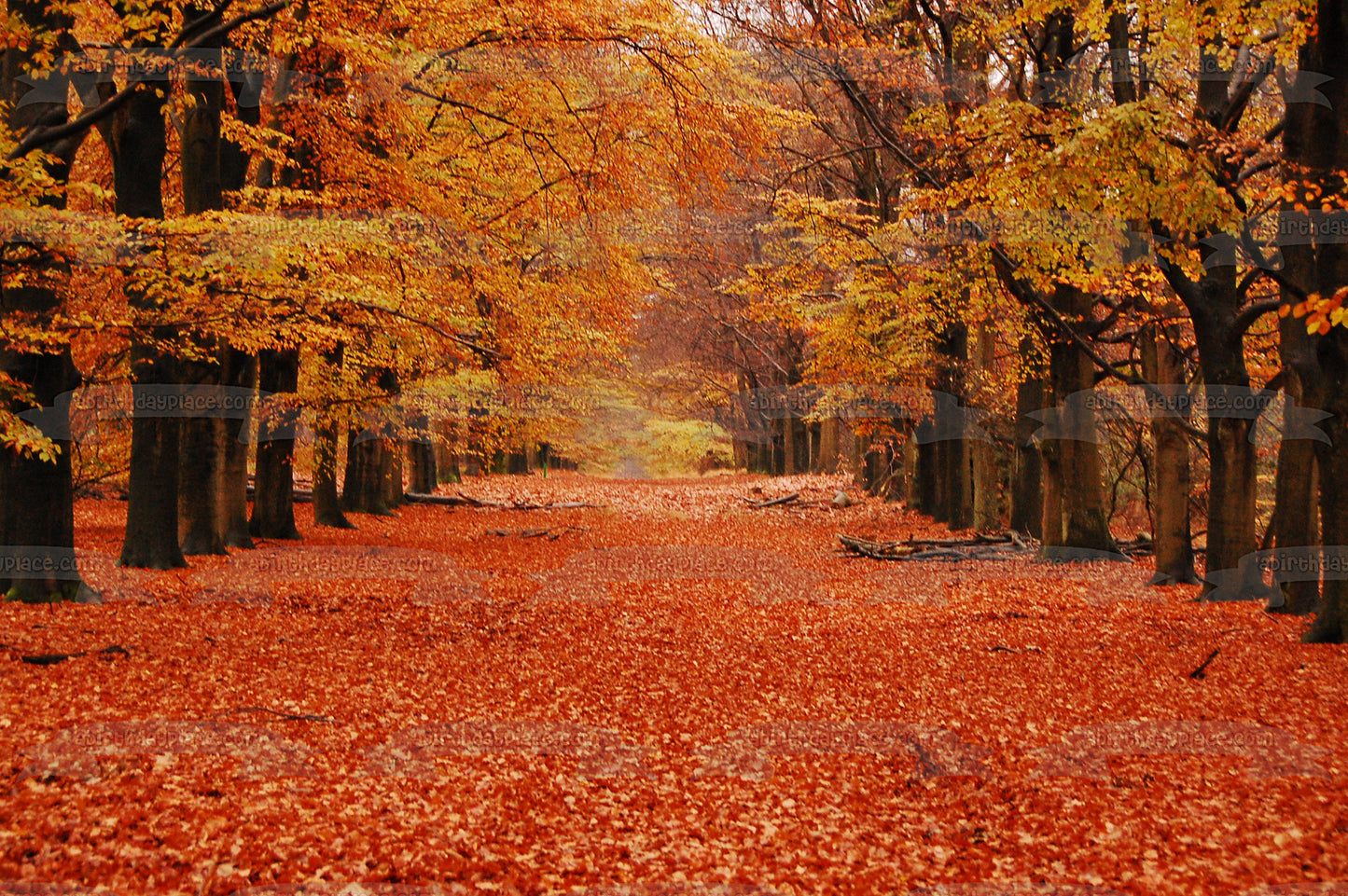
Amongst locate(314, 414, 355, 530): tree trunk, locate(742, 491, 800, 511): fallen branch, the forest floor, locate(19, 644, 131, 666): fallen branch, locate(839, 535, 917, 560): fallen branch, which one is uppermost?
locate(314, 414, 355, 530): tree trunk

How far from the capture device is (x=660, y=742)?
23.3 ft

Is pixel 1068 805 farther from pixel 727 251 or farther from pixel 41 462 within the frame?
pixel 727 251

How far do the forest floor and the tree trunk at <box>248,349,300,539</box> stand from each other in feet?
12.1

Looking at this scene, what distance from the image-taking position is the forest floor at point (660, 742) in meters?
4.71

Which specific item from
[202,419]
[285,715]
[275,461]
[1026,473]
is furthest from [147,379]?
[1026,473]

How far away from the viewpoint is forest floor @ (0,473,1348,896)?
4711mm

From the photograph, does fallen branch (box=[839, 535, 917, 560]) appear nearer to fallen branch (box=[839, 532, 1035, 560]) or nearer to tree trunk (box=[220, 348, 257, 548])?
fallen branch (box=[839, 532, 1035, 560])

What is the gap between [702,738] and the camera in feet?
23.7

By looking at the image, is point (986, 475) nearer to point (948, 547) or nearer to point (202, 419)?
point (948, 547)

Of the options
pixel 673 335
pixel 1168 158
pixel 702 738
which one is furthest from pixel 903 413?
pixel 673 335

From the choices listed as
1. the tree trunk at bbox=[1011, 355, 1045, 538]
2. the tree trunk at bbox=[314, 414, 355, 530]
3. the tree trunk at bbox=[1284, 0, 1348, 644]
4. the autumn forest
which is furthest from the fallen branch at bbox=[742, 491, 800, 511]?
the tree trunk at bbox=[1284, 0, 1348, 644]

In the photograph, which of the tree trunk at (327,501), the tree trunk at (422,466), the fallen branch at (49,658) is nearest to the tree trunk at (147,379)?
the fallen branch at (49,658)

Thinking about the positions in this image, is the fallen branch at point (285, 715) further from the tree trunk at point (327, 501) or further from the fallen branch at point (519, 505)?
the fallen branch at point (519, 505)

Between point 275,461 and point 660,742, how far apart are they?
1200cm
